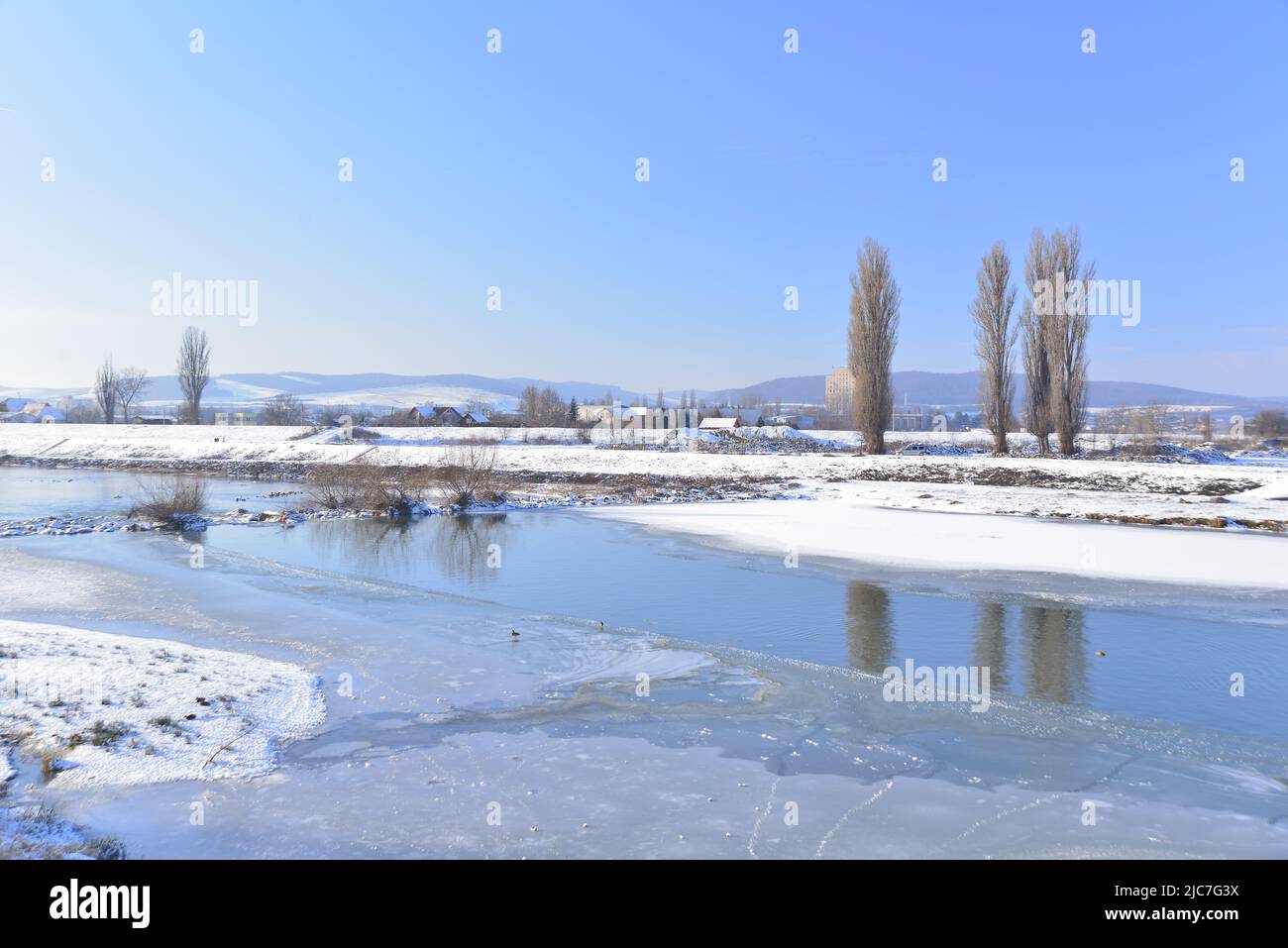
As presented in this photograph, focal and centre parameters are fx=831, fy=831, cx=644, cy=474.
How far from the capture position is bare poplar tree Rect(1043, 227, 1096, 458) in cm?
3716

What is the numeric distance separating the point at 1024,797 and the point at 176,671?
712 centimetres

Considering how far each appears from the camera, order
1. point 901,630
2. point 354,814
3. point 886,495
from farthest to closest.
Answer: point 886,495 → point 901,630 → point 354,814

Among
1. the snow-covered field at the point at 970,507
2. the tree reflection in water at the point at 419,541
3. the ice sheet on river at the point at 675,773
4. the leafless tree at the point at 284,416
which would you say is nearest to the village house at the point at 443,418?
the leafless tree at the point at 284,416

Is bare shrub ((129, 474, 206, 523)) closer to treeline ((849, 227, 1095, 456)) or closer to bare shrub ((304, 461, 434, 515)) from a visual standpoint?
bare shrub ((304, 461, 434, 515))

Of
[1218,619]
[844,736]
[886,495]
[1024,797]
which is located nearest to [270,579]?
[844,736]

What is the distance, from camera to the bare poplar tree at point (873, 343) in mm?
39938

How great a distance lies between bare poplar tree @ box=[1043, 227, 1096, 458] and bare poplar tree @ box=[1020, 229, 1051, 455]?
313mm

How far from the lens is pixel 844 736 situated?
6527 millimetres

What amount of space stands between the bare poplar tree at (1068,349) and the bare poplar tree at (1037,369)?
1.03ft

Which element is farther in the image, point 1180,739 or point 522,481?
point 522,481

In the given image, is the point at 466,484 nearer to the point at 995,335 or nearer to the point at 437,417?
the point at 995,335

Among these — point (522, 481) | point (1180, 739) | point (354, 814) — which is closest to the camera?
point (354, 814)

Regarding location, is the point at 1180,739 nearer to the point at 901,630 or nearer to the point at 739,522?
the point at 901,630

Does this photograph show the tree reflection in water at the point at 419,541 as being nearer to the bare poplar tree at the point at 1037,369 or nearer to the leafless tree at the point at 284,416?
the bare poplar tree at the point at 1037,369
